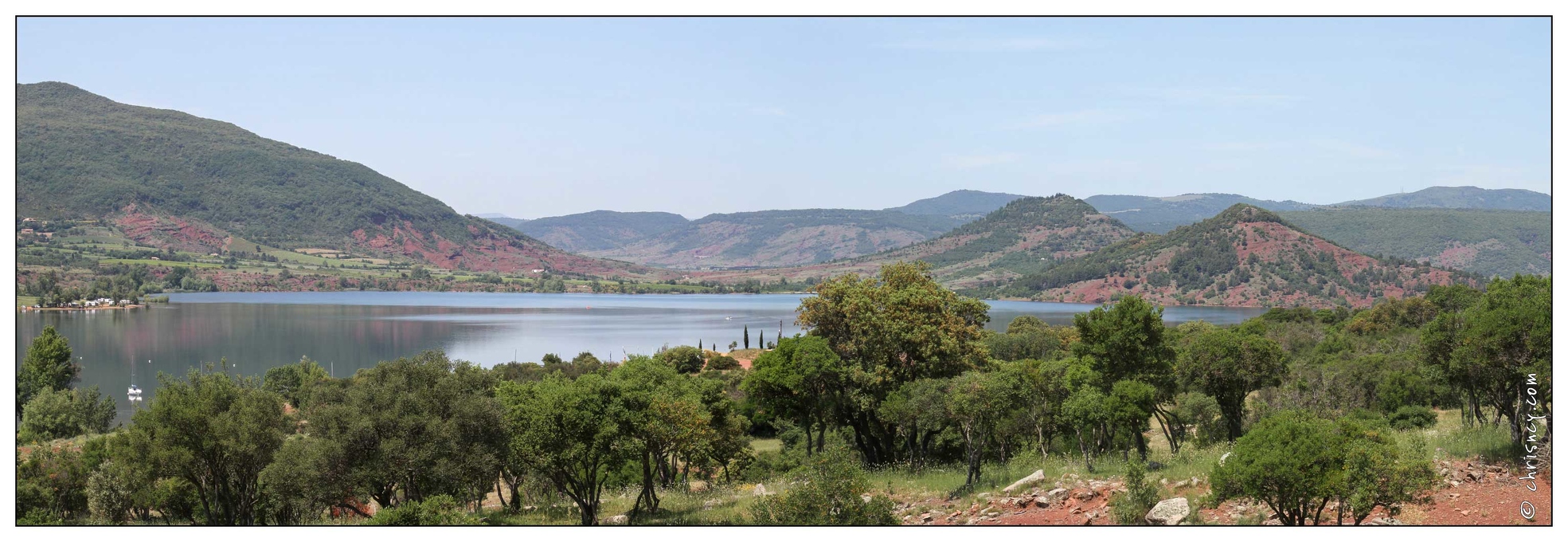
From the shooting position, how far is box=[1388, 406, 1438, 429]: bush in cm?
2802

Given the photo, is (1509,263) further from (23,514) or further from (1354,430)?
(23,514)

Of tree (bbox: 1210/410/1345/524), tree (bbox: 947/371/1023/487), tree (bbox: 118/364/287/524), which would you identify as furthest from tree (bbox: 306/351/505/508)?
tree (bbox: 1210/410/1345/524)

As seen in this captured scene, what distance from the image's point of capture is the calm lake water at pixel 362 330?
7475 centimetres

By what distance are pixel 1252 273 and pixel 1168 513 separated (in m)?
176

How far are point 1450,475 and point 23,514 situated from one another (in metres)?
27.1

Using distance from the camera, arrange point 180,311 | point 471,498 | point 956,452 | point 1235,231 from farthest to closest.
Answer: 1. point 1235,231
2. point 180,311
3. point 956,452
4. point 471,498

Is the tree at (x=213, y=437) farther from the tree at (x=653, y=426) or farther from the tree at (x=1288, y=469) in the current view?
the tree at (x=1288, y=469)

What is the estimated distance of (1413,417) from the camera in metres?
28.9

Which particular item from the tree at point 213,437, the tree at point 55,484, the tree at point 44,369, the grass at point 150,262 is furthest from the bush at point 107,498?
the grass at point 150,262

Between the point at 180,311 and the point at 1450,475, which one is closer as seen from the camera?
the point at 1450,475

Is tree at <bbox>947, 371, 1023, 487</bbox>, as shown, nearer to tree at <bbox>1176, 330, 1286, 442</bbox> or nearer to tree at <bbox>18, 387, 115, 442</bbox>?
tree at <bbox>1176, 330, 1286, 442</bbox>

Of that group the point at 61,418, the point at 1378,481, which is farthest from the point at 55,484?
the point at 1378,481

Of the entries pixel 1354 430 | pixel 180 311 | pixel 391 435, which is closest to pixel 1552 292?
pixel 1354 430

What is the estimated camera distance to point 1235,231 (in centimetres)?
18750
